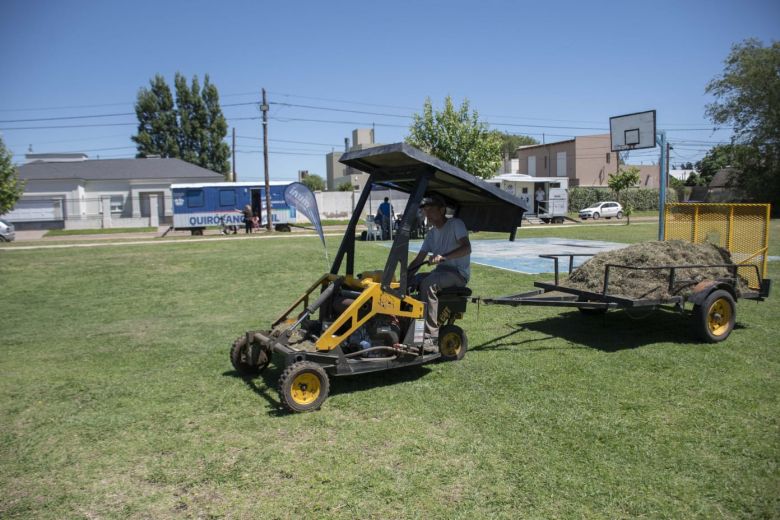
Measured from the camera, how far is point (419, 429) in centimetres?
475

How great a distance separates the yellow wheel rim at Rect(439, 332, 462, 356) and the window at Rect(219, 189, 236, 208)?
99.7 feet

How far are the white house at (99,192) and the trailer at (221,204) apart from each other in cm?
1249

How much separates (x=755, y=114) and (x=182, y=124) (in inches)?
2291

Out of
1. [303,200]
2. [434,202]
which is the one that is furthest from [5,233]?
[434,202]

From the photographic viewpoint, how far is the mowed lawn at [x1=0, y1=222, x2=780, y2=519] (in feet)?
12.0

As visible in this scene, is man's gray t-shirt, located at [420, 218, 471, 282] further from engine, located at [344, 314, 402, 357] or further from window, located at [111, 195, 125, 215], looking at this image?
window, located at [111, 195, 125, 215]

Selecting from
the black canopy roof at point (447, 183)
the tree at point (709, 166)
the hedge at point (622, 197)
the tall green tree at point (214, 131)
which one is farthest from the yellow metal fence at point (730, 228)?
the tree at point (709, 166)

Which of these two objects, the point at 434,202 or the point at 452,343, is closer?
the point at 434,202

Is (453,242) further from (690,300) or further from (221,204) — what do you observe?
(221,204)

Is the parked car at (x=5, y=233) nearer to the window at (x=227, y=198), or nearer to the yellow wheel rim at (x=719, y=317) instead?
the window at (x=227, y=198)

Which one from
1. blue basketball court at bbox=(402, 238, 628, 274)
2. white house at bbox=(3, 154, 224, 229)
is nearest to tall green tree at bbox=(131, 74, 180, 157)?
white house at bbox=(3, 154, 224, 229)

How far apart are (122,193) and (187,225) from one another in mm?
16275

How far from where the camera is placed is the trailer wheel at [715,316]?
23.3ft

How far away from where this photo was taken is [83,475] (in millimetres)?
3986
